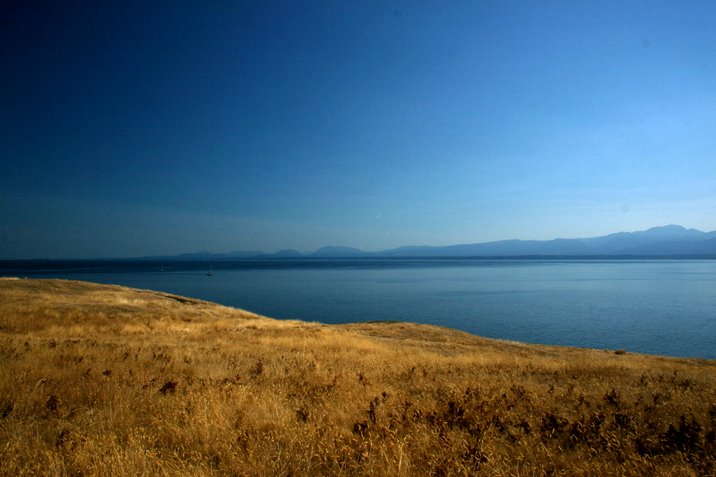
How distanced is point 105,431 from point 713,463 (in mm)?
8215

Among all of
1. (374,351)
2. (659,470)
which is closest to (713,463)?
(659,470)

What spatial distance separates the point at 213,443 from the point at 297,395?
2.76 meters

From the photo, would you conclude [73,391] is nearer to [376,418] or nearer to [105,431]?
[105,431]

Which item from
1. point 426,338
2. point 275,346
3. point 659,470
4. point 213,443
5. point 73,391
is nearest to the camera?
point 659,470

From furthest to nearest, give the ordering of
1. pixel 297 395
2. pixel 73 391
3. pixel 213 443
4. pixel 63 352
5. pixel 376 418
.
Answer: pixel 63 352
pixel 297 395
pixel 73 391
pixel 376 418
pixel 213 443

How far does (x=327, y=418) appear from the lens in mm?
6293

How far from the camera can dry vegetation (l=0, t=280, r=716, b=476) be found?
457 centimetres

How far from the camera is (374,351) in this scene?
1627 centimetres

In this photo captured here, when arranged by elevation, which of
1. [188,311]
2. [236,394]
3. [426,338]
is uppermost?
[236,394]

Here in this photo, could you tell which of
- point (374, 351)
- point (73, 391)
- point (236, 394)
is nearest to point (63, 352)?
point (73, 391)

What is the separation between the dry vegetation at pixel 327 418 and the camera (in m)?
4.57

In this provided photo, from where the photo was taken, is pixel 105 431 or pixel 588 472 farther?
pixel 105 431

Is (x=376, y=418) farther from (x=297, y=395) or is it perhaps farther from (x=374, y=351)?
(x=374, y=351)

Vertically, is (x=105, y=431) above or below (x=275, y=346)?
above
